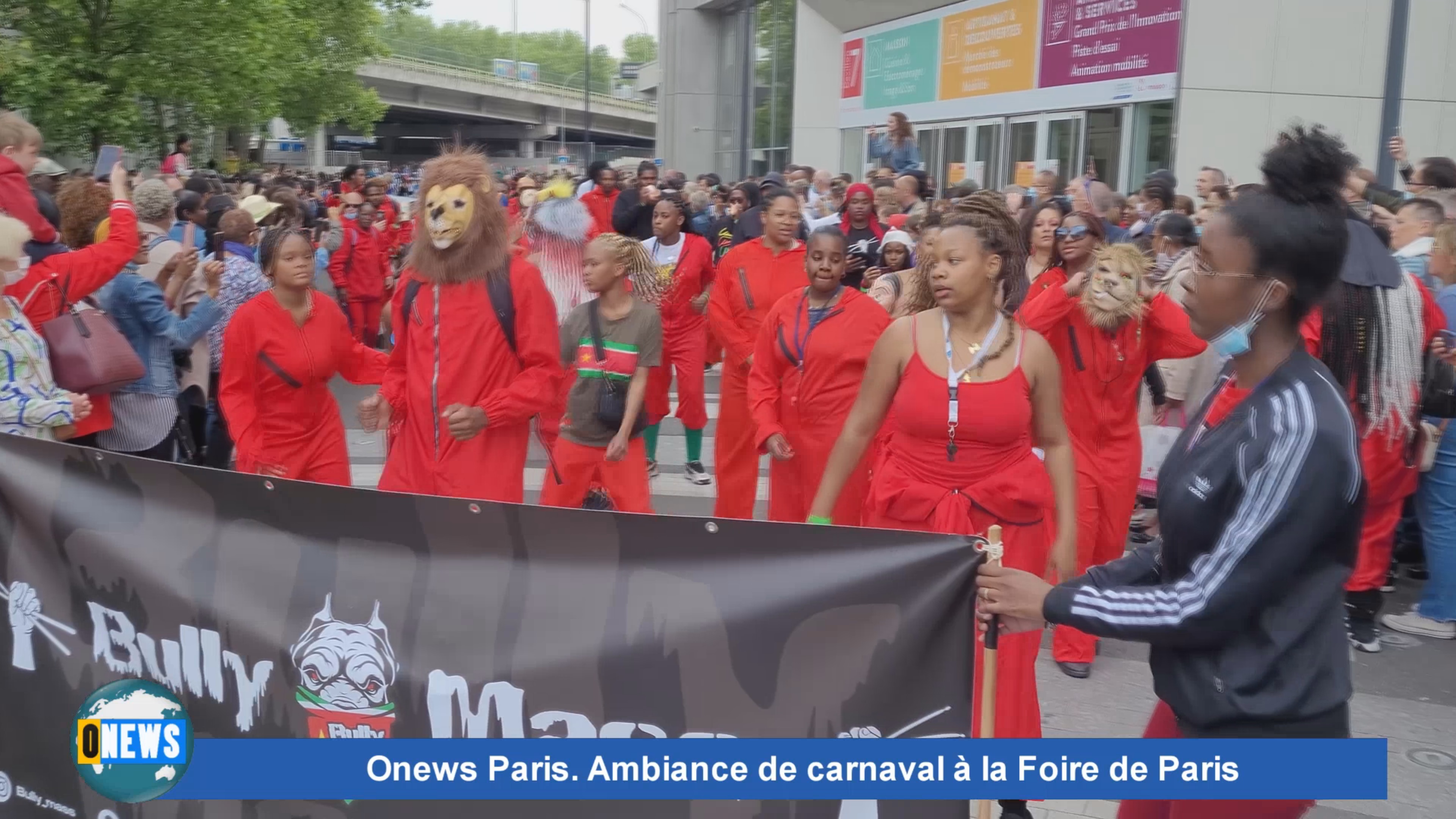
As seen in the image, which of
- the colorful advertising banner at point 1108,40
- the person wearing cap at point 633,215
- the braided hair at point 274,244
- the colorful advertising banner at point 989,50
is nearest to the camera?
the braided hair at point 274,244

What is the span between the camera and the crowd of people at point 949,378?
2.32 meters

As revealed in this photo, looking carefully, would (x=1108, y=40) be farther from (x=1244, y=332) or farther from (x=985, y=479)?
(x=1244, y=332)

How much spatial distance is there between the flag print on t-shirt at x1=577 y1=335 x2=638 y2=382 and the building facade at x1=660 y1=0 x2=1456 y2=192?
22.2 feet

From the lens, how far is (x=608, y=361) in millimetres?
5883

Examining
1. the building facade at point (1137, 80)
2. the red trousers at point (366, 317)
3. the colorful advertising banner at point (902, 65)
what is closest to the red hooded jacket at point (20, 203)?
the red trousers at point (366, 317)

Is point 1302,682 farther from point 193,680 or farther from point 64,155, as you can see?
point 64,155

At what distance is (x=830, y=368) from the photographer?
5.27m

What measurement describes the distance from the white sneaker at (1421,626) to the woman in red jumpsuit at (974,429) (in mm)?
3034

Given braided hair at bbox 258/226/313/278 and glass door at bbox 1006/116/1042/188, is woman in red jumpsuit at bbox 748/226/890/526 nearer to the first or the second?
braided hair at bbox 258/226/313/278

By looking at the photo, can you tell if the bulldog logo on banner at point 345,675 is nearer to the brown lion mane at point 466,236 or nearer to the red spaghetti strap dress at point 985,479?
the red spaghetti strap dress at point 985,479

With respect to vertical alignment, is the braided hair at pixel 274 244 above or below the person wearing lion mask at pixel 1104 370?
above

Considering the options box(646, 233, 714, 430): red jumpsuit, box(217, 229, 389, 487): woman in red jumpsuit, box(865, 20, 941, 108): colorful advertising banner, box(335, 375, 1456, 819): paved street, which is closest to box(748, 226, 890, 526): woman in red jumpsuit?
box(335, 375, 1456, 819): paved street

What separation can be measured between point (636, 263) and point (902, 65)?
1784 cm
